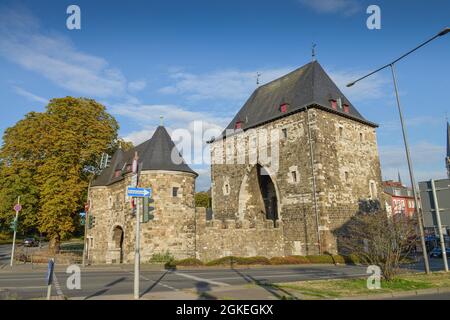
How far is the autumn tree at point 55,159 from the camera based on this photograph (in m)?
29.4

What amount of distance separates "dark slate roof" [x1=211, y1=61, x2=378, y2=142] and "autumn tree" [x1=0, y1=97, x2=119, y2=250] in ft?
47.5

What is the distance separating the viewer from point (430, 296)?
35.0 ft

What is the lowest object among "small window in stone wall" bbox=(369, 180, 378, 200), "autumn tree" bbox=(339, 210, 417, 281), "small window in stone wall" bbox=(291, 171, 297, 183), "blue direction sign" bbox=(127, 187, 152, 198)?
"autumn tree" bbox=(339, 210, 417, 281)

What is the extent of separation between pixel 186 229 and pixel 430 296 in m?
18.0

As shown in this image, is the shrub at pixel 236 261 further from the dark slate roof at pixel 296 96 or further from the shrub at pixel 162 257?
the dark slate roof at pixel 296 96

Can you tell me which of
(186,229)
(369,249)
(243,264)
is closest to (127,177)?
(186,229)

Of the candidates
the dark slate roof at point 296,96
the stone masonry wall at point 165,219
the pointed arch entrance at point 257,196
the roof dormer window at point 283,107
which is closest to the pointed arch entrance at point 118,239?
the stone masonry wall at point 165,219

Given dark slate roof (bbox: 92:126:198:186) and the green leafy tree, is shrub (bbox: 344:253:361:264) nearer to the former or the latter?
dark slate roof (bbox: 92:126:198:186)

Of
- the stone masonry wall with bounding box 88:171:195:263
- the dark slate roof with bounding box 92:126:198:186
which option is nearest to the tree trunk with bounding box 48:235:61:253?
the stone masonry wall with bounding box 88:171:195:263

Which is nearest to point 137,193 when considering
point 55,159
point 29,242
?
point 55,159

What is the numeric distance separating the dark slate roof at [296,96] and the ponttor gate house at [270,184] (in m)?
0.13

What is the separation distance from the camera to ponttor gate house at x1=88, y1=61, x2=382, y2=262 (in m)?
26.4

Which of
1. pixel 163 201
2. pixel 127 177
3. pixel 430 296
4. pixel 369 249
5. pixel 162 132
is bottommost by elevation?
pixel 430 296
